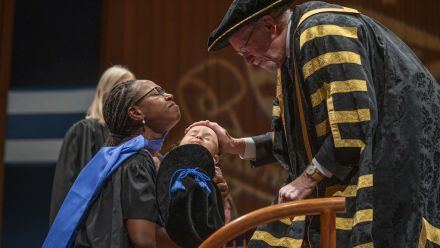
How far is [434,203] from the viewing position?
193 centimetres

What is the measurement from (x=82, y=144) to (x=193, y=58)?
1.71 meters

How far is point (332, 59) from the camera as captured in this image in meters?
1.83

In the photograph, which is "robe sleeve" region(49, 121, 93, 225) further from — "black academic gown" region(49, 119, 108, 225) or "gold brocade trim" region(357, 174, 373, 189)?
"gold brocade trim" region(357, 174, 373, 189)

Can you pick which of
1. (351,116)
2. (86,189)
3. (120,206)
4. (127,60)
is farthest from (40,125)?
(351,116)

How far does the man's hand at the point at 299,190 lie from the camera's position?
184cm

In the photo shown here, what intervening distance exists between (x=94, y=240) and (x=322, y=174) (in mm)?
810

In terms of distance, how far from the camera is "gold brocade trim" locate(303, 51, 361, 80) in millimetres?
1822

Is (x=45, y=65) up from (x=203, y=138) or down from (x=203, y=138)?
down

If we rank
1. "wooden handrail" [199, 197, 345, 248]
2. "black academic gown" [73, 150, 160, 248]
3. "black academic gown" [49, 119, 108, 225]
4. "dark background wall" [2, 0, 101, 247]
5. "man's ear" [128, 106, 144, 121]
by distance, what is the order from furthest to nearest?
1. "dark background wall" [2, 0, 101, 247]
2. "black academic gown" [49, 119, 108, 225]
3. "man's ear" [128, 106, 144, 121]
4. "black academic gown" [73, 150, 160, 248]
5. "wooden handrail" [199, 197, 345, 248]

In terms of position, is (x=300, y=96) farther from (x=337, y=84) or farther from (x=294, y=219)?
(x=294, y=219)

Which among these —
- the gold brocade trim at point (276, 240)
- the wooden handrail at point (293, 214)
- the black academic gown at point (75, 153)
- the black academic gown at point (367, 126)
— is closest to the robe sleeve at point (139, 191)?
the gold brocade trim at point (276, 240)

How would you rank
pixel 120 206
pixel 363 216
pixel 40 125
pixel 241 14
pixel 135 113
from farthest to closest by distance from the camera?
pixel 40 125 < pixel 135 113 < pixel 120 206 < pixel 241 14 < pixel 363 216

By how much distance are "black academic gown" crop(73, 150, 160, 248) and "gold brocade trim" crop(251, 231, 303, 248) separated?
0.37m

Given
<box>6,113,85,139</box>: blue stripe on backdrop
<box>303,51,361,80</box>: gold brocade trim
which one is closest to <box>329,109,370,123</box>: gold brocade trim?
<box>303,51,361,80</box>: gold brocade trim
